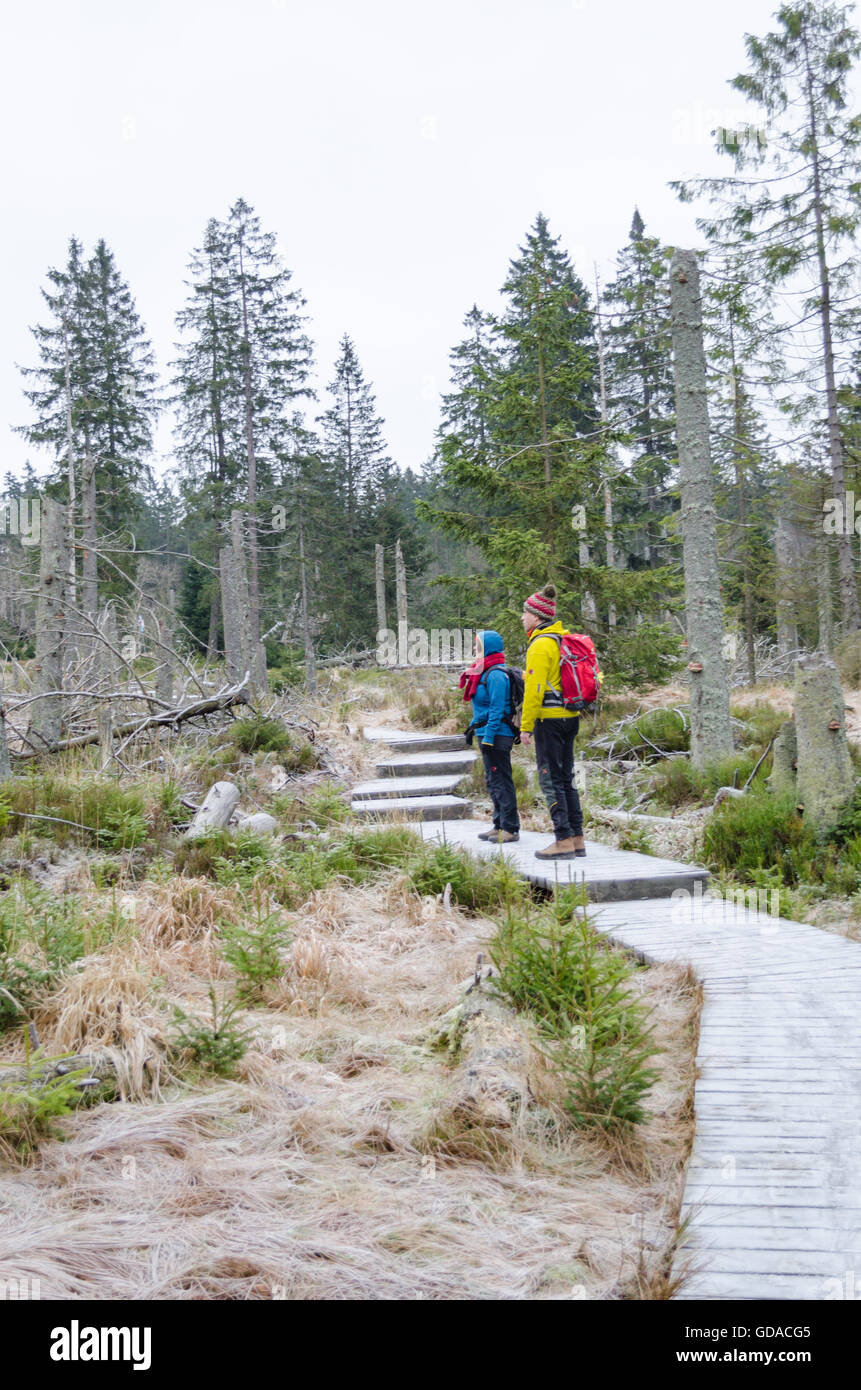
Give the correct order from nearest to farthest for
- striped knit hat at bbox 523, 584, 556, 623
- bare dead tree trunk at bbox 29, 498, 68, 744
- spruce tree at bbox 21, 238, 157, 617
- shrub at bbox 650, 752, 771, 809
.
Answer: striped knit hat at bbox 523, 584, 556, 623 → shrub at bbox 650, 752, 771, 809 → bare dead tree trunk at bbox 29, 498, 68, 744 → spruce tree at bbox 21, 238, 157, 617

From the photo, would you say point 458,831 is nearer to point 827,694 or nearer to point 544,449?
point 827,694

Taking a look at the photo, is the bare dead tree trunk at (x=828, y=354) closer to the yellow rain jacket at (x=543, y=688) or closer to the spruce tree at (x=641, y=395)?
the spruce tree at (x=641, y=395)

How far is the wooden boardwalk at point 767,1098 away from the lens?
2268 millimetres

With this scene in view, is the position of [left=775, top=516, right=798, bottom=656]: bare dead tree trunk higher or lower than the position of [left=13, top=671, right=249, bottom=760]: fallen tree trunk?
higher

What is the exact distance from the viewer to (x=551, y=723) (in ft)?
21.5

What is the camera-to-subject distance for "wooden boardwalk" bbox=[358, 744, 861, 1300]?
2.27 meters

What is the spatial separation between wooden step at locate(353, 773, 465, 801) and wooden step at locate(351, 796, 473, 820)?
119mm

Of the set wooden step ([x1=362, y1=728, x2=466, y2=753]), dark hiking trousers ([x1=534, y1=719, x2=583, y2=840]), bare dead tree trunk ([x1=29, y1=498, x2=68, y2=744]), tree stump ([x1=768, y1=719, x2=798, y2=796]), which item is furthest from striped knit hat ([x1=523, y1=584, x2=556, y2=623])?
wooden step ([x1=362, y1=728, x2=466, y2=753])

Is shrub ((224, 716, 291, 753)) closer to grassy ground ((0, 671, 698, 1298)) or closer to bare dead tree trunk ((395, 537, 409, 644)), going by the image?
grassy ground ((0, 671, 698, 1298))

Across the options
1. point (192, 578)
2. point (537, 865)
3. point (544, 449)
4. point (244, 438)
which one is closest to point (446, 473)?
point (544, 449)

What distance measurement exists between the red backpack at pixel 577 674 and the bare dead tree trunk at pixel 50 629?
6.07 metres

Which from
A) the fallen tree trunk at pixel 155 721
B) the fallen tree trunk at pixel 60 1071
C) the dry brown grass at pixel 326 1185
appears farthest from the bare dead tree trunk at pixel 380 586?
the fallen tree trunk at pixel 60 1071

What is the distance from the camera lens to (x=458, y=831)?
8359 mm

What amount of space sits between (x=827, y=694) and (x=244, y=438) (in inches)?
1097
